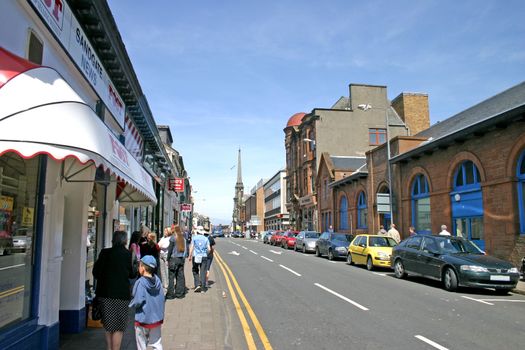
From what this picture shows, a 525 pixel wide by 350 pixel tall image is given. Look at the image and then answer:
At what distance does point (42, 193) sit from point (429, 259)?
11569mm

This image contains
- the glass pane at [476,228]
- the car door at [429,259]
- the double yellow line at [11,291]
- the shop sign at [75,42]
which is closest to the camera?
the double yellow line at [11,291]

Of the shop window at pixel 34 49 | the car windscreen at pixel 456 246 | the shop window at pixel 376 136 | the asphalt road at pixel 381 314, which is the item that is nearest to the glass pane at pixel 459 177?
the car windscreen at pixel 456 246

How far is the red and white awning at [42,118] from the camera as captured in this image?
3912 mm

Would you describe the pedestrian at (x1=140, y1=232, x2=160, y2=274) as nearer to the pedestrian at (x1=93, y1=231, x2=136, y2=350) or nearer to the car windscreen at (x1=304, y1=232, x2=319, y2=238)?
the pedestrian at (x1=93, y1=231, x2=136, y2=350)

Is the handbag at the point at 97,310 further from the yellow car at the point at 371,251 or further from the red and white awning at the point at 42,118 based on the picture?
the yellow car at the point at 371,251

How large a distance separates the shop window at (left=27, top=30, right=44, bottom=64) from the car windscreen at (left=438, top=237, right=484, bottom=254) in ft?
39.6

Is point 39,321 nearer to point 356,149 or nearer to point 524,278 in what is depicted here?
point 524,278

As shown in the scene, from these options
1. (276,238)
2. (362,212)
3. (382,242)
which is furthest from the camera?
(276,238)

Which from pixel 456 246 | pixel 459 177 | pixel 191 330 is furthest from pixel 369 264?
pixel 191 330

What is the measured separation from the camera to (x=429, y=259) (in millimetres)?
13414

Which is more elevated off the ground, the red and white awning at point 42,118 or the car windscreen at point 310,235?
the red and white awning at point 42,118

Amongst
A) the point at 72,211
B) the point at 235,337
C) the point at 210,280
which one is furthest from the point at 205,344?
the point at 210,280

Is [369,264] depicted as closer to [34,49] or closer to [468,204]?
[468,204]

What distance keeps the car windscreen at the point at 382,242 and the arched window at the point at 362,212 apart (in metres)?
13.7
